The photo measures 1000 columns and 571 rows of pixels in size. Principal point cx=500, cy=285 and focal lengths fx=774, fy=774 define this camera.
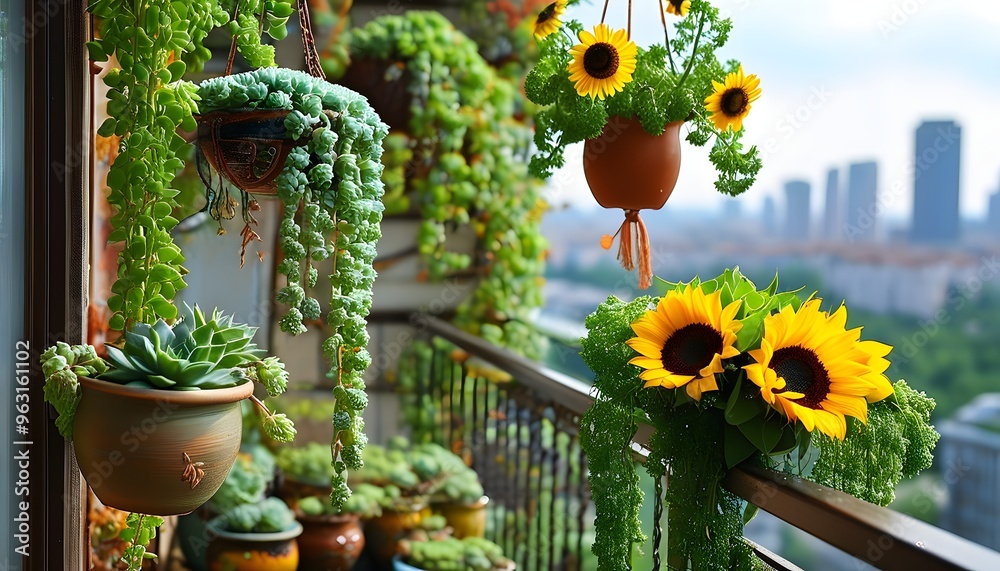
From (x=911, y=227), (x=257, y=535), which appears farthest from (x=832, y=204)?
(x=257, y=535)

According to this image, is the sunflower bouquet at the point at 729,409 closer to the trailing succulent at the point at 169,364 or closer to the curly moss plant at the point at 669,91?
the curly moss plant at the point at 669,91

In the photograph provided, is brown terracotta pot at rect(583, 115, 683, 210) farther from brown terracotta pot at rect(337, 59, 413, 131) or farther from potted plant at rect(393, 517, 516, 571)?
brown terracotta pot at rect(337, 59, 413, 131)

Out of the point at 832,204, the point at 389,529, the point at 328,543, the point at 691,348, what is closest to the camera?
the point at 691,348

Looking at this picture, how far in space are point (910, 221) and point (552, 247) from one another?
27.0 feet

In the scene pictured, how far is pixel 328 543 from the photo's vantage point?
2.59 meters

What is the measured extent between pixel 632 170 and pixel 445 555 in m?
1.59

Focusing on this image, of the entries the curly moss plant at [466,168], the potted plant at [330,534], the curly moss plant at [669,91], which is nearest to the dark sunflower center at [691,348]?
the curly moss plant at [669,91]

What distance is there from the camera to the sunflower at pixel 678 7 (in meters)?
1.40

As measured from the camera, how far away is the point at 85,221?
121 cm

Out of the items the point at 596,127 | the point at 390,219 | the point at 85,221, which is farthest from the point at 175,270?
the point at 390,219

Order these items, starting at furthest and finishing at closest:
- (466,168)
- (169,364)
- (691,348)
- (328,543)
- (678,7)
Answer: (466,168) → (328,543) → (678,7) → (691,348) → (169,364)

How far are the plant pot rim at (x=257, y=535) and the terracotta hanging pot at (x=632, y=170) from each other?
1.56 meters

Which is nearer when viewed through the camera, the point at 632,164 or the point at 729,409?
the point at 729,409

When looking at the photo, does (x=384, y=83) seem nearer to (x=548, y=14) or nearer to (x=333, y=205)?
(x=548, y=14)
